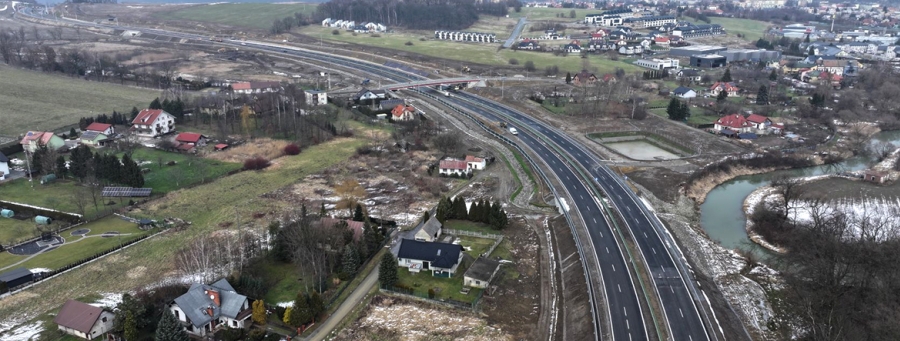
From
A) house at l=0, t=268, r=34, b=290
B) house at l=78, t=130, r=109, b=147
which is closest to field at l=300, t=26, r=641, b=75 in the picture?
house at l=78, t=130, r=109, b=147

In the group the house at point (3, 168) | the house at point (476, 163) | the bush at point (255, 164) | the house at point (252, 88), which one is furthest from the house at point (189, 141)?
the house at point (476, 163)

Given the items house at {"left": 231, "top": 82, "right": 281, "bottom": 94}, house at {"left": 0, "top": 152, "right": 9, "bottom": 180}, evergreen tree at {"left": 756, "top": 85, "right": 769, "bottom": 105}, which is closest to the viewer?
house at {"left": 0, "top": 152, "right": 9, "bottom": 180}

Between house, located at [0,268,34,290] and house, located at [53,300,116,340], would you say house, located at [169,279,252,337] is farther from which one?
house, located at [0,268,34,290]

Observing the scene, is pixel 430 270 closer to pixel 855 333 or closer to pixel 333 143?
pixel 855 333

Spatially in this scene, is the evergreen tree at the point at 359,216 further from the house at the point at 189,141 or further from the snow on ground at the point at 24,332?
the house at the point at 189,141

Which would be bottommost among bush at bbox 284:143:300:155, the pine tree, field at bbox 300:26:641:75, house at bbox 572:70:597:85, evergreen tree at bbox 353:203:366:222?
the pine tree

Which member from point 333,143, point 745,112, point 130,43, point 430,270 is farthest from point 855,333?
point 130,43
